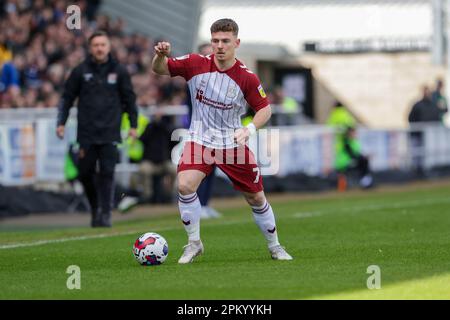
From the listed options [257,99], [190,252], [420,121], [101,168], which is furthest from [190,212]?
[420,121]

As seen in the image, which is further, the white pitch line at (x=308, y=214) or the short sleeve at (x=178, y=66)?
the white pitch line at (x=308, y=214)

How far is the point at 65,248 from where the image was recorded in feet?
42.4

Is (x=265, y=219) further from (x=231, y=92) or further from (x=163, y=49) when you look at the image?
(x=163, y=49)

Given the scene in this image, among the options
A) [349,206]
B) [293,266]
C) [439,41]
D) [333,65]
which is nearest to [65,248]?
[293,266]

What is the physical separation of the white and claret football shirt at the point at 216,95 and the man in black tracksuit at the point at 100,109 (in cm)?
447

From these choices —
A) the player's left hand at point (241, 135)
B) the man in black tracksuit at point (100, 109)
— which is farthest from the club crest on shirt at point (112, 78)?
→ the player's left hand at point (241, 135)

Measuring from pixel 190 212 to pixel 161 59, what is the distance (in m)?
1.39

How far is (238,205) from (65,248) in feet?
29.0

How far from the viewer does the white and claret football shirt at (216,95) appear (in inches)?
435

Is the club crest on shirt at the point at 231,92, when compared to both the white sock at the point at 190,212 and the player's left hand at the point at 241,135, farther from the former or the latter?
the white sock at the point at 190,212

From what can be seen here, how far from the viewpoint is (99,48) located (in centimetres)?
1539

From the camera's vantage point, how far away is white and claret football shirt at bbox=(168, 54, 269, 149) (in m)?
11.0

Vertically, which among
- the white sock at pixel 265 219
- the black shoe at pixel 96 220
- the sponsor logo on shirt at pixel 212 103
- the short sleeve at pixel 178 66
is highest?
the short sleeve at pixel 178 66

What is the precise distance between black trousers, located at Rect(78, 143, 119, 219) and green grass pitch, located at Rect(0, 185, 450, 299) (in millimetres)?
415
